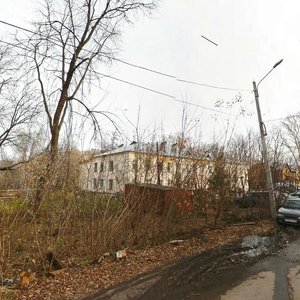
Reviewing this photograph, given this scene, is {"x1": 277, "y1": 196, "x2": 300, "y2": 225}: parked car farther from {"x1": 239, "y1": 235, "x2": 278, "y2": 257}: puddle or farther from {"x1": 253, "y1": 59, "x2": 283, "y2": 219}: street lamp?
{"x1": 239, "y1": 235, "x2": 278, "y2": 257}: puddle

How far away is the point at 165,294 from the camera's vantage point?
586cm

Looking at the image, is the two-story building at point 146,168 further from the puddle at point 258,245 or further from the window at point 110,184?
the puddle at point 258,245

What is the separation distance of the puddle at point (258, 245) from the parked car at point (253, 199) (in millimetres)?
2691

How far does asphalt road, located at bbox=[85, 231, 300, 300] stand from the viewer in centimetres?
580

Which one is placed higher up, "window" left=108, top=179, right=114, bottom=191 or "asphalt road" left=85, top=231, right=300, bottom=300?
"window" left=108, top=179, right=114, bottom=191

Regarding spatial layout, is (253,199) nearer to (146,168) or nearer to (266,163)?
(266,163)

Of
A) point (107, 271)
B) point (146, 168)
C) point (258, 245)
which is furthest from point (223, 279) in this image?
point (146, 168)

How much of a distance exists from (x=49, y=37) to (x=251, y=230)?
12192mm

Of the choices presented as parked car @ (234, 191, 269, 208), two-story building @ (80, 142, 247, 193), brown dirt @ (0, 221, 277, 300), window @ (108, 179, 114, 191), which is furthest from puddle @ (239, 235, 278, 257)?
window @ (108, 179, 114, 191)

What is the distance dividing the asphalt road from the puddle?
90 mm

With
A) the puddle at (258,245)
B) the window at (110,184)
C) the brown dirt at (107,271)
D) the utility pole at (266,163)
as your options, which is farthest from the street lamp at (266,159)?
the window at (110,184)

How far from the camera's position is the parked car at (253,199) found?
48.4ft

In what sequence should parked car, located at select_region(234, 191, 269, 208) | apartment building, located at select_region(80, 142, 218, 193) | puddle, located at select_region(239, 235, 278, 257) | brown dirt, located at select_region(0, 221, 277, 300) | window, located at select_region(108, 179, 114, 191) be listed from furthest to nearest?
parked car, located at select_region(234, 191, 269, 208), puddle, located at select_region(239, 235, 278, 257), window, located at select_region(108, 179, 114, 191), apartment building, located at select_region(80, 142, 218, 193), brown dirt, located at select_region(0, 221, 277, 300)

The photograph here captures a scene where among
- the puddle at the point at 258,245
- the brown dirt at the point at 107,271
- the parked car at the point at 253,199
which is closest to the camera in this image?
the brown dirt at the point at 107,271
